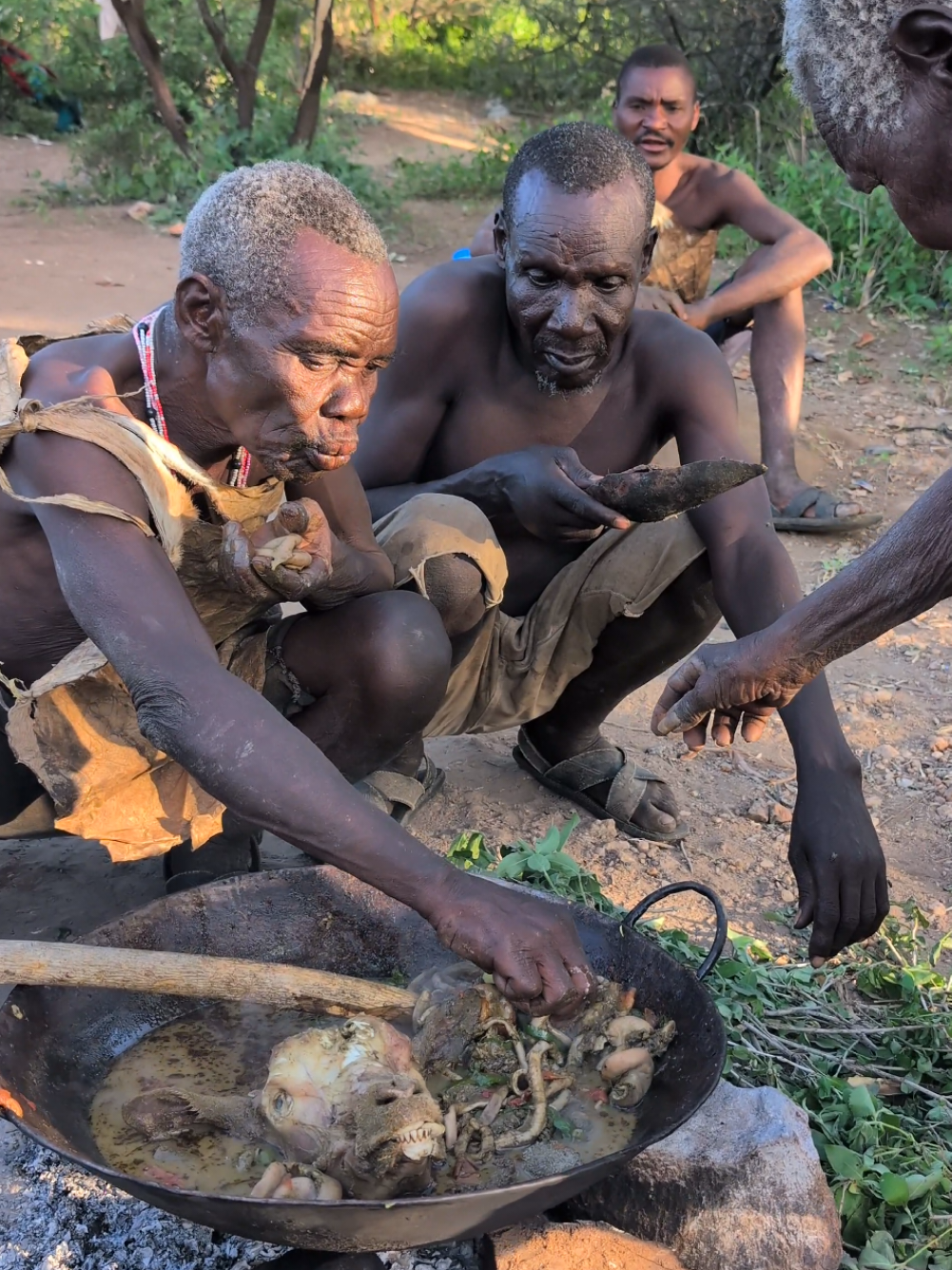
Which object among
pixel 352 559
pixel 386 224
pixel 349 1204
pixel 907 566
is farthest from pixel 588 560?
pixel 386 224

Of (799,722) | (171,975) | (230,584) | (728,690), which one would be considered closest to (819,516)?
(799,722)

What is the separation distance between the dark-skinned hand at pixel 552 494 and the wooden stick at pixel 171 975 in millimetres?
1070

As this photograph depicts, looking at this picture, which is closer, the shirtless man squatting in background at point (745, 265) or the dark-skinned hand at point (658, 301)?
the dark-skinned hand at point (658, 301)

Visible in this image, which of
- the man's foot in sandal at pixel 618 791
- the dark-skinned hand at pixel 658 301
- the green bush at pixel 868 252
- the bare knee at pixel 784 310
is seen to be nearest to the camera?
the man's foot in sandal at pixel 618 791

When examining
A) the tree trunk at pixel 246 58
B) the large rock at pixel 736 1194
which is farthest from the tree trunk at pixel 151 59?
the large rock at pixel 736 1194

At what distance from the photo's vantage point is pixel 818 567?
4.71 meters

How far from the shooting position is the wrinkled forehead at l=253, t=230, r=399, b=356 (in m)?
2.00

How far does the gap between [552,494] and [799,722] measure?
0.68 m

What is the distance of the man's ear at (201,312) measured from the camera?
206 centimetres

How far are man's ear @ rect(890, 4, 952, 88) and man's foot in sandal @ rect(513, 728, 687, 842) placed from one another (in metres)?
1.95

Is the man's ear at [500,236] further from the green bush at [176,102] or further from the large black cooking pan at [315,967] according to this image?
the green bush at [176,102]

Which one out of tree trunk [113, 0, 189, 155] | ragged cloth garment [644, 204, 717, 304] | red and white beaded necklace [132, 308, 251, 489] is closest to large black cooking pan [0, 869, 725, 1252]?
red and white beaded necklace [132, 308, 251, 489]

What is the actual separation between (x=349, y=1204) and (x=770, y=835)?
1.96 metres

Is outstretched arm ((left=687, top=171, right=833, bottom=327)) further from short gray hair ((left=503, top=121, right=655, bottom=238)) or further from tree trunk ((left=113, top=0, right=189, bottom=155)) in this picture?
tree trunk ((left=113, top=0, right=189, bottom=155))
